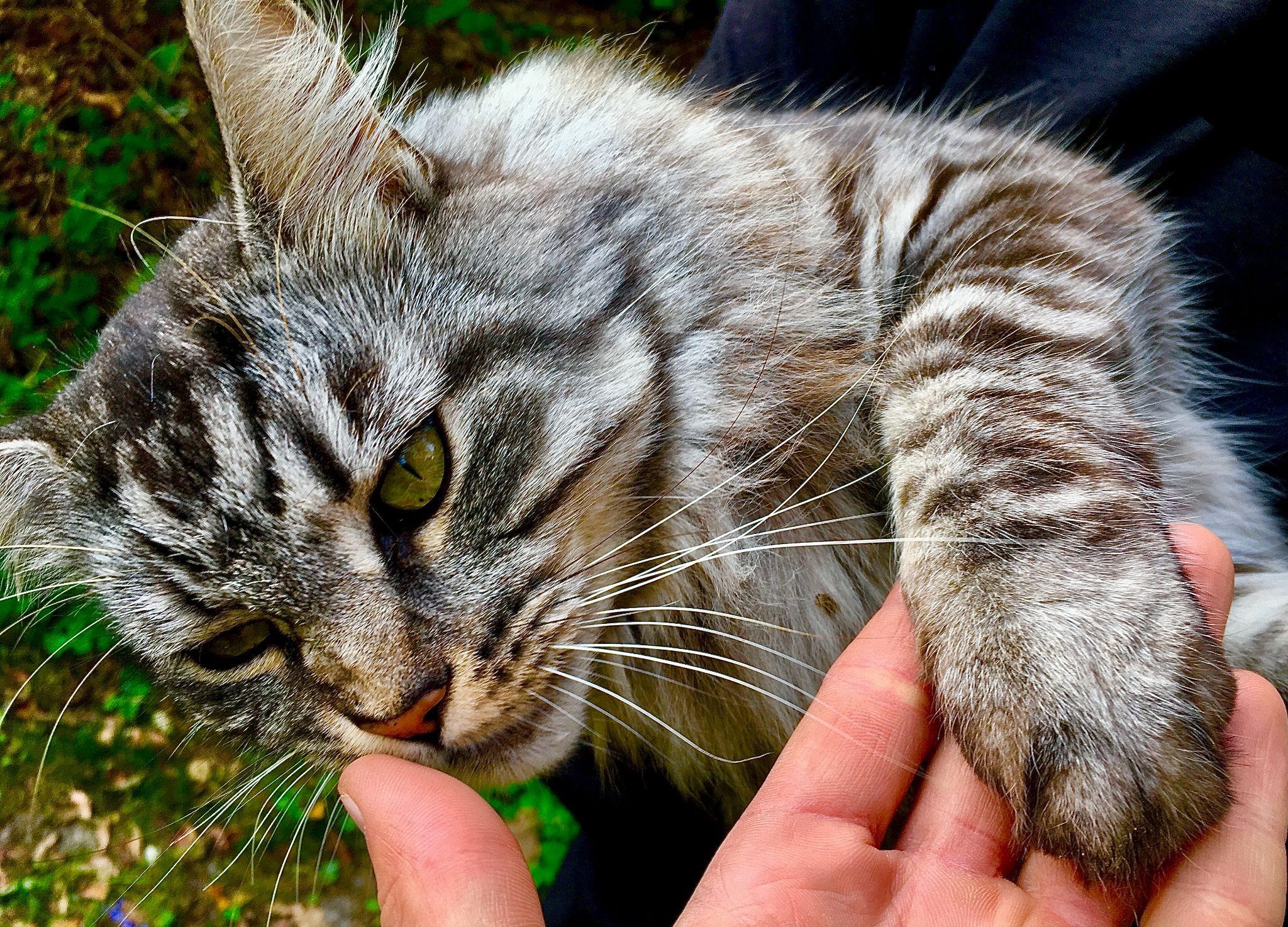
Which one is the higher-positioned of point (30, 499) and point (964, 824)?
point (30, 499)

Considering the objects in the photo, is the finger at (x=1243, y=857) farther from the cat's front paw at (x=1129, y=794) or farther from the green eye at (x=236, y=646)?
the green eye at (x=236, y=646)

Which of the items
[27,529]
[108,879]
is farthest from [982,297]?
[108,879]

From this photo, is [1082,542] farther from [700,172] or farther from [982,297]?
Result: [700,172]

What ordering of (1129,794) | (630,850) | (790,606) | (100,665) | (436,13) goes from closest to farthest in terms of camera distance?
(1129,794) < (790,606) < (630,850) < (100,665) < (436,13)

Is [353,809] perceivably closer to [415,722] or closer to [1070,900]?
[415,722]

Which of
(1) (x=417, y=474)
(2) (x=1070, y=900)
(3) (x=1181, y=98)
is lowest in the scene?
(2) (x=1070, y=900)

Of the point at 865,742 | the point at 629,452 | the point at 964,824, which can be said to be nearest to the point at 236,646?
the point at 629,452
